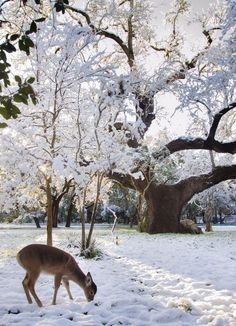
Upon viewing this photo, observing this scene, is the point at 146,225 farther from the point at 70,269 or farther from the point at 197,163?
the point at 70,269

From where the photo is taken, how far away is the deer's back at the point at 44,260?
6871 millimetres

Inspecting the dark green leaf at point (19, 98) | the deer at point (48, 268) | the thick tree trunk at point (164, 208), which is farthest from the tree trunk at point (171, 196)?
the dark green leaf at point (19, 98)

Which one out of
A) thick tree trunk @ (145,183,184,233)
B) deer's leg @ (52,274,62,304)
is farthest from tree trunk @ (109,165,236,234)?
deer's leg @ (52,274,62,304)

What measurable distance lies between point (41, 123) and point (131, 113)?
3.39 metres

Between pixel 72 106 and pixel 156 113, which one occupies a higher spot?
pixel 156 113

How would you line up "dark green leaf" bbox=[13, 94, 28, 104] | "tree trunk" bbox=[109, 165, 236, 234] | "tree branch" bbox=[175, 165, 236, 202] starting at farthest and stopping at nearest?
"tree trunk" bbox=[109, 165, 236, 234] → "tree branch" bbox=[175, 165, 236, 202] → "dark green leaf" bbox=[13, 94, 28, 104]

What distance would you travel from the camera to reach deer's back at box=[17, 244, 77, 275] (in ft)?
22.5

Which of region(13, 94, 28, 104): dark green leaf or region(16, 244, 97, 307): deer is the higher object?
region(13, 94, 28, 104): dark green leaf

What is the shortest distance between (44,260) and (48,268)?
187 mm

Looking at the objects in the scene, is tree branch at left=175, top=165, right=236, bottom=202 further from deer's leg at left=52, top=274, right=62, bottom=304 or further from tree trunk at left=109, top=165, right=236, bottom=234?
deer's leg at left=52, top=274, right=62, bottom=304

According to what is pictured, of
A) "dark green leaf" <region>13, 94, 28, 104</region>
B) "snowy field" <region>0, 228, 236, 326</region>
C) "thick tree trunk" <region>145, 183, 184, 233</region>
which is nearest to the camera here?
"dark green leaf" <region>13, 94, 28, 104</region>

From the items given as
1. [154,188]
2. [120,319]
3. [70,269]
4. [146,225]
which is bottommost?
[120,319]

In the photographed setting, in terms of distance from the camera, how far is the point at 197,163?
132 feet

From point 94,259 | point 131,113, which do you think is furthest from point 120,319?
point 131,113
